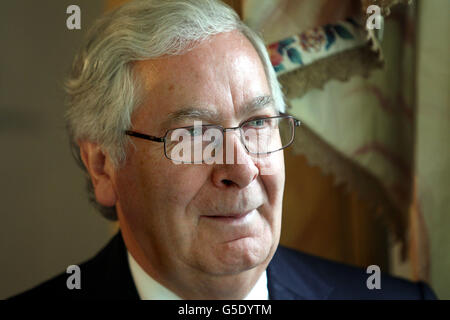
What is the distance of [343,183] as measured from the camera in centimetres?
137

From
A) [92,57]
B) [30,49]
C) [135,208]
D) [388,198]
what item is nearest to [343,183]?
[388,198]

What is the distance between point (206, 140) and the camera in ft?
3.25

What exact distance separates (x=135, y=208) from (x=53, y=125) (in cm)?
30

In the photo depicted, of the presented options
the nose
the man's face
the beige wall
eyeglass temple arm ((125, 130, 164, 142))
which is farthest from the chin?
the beige wall

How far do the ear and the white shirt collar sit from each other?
15 cm

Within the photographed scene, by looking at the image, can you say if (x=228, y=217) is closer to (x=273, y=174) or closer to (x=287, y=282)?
(x=273, y=174)

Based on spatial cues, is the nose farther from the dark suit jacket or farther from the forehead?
the dark suit jacket

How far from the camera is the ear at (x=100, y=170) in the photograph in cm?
110

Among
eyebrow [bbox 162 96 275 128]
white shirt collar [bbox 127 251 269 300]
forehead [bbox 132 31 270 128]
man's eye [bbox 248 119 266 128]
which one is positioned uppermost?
forehead [bbox 132 31 270 128]

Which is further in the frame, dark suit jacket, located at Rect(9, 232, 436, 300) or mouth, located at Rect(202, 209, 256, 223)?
dark suit jacket, located at Rect(9, 232, 436, 300)

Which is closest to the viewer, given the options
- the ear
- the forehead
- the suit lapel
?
the forehead

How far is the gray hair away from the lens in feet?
3.29

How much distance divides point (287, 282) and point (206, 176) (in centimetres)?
40

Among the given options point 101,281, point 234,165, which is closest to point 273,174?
point 234,165
